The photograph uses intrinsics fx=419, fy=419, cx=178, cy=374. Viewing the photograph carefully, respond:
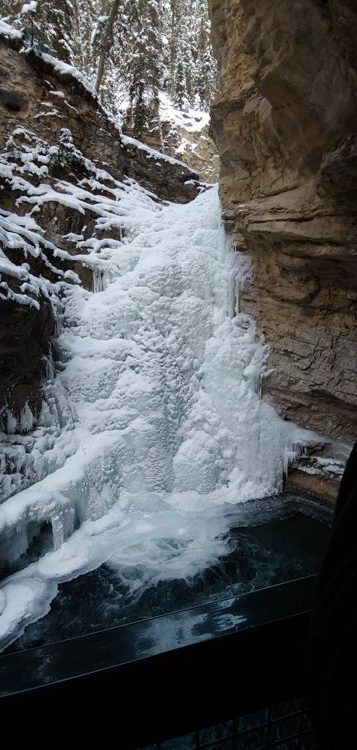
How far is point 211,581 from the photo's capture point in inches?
153

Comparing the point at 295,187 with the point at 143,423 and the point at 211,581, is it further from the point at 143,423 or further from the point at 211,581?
the point at 211,581

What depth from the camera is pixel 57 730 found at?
661mm

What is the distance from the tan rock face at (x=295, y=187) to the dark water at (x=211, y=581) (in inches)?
56.4

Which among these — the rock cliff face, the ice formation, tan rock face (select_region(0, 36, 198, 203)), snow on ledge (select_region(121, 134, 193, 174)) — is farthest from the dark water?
snow on ledge (select_region(121, 134, 193, 174))

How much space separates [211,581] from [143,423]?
2.04 m

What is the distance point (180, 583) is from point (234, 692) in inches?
132

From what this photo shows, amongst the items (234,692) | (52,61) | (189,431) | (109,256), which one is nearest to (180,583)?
(189,431)

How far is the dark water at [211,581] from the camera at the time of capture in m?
3.45

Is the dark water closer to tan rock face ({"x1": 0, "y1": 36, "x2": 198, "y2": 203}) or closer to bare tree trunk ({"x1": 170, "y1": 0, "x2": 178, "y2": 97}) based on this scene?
tan rock face ({"x1": 0, "y1": 36, "x2": 198, "y2": 203})

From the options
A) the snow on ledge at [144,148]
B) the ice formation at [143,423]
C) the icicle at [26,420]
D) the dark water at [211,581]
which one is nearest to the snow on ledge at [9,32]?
the ice formation at [143,423]

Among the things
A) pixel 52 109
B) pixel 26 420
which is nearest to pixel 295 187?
pixel 26 420

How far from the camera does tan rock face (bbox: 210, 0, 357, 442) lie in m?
3.19

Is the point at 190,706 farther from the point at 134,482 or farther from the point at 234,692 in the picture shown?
the point at 134,482

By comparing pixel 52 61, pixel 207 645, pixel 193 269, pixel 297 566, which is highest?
pixel 52 61
